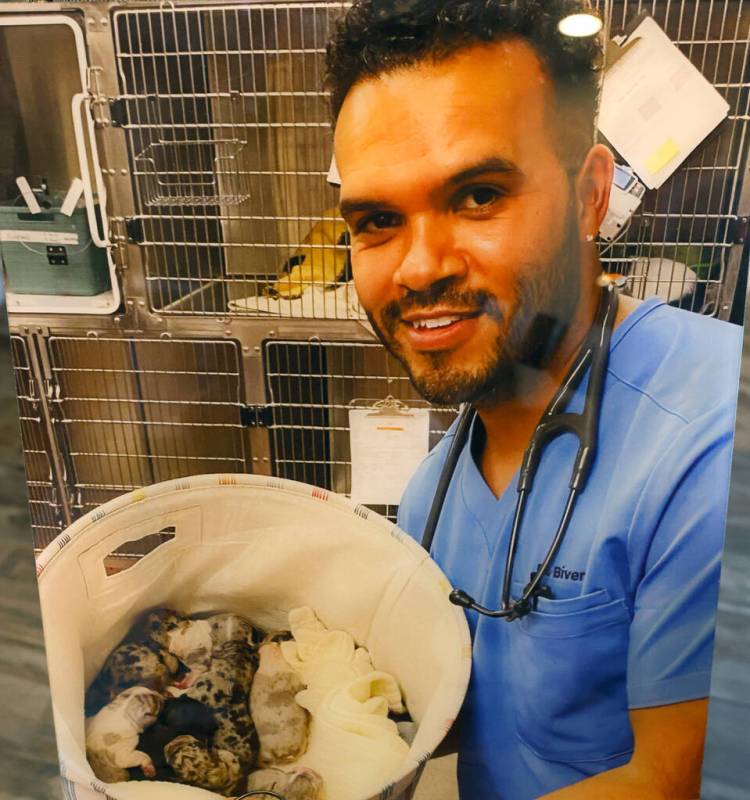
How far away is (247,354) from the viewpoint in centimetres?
93

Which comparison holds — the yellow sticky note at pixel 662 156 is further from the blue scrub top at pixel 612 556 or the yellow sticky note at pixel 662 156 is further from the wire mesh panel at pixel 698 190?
the blue scrub top at pixel 612 556

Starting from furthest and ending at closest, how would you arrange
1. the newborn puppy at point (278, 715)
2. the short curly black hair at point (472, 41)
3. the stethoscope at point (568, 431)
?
the newborn puppy at point (278, 715)
the stethoscope at point (568, 431)
the short curly black hair at point (472, 41)

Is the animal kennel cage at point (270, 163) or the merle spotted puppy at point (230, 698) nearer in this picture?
the animal kennel cage at point (270, 163)

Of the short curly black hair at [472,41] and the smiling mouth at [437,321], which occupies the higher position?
the short curly black hair at [472,41]

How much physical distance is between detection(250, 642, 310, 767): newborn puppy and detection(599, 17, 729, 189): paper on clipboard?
0.89 metres

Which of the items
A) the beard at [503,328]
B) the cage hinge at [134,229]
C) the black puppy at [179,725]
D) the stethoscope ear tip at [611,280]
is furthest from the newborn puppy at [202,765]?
the stethoscope ear tip at [611,280]

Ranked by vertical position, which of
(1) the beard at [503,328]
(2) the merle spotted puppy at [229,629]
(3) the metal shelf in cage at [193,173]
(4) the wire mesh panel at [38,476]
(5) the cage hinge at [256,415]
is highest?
(3) the metal shelf in cage at [193,173]

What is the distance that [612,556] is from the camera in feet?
2.79

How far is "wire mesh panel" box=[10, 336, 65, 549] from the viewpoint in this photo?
0.99 m

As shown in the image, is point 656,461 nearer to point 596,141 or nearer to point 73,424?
point 596,141

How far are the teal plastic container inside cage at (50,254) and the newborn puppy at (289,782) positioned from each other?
2.50 ft

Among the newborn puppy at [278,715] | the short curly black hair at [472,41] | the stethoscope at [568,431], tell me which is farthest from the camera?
the newborn puppy at [278,715]

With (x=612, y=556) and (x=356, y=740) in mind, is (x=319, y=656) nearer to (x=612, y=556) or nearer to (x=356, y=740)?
(x=356, y=740)

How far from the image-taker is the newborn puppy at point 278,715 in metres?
0.95
